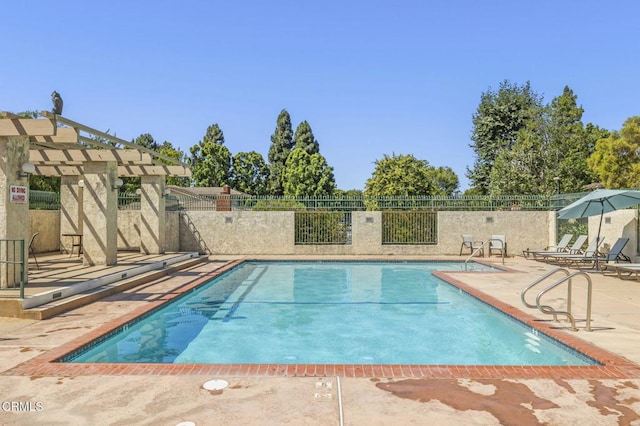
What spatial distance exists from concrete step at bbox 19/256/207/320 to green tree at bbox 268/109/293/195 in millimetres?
44348

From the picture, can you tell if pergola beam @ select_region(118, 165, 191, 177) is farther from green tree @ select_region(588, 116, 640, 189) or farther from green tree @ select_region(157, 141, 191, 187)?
green tree @ select_region(157, 141, 191, 187)

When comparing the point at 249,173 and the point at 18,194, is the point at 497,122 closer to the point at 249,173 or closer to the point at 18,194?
the point at 249,173

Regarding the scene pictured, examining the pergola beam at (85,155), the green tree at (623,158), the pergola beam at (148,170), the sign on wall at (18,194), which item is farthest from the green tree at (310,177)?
the sign on wall at (18,194)

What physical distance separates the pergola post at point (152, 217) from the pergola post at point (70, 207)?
2184 mm

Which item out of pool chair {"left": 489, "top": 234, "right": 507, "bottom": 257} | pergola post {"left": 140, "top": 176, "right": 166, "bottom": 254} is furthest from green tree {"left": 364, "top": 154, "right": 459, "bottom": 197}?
pergola post {"left": 140, "top": 176, "right": 166, "bottom": 254}

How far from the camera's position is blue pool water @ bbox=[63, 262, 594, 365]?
6.27 meters

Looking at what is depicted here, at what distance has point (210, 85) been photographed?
21.2 meters

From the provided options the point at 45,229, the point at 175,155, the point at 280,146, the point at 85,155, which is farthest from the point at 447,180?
the point at 85,155

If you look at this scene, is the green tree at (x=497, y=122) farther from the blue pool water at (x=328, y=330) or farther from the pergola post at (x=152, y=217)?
the pergola post at (x=152, y=217)

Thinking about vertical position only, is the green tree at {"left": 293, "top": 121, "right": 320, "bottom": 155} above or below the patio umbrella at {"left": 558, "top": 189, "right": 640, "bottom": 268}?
above

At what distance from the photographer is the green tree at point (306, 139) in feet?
184

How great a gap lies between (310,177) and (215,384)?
139ft

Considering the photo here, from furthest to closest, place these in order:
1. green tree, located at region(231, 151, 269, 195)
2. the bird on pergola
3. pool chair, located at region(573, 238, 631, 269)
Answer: green tree, located at region(231, 151, 269, 195)
pool chair, located at region(573, 238, 631, 269)
the bird on pergola

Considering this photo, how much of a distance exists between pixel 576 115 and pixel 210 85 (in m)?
34.7
